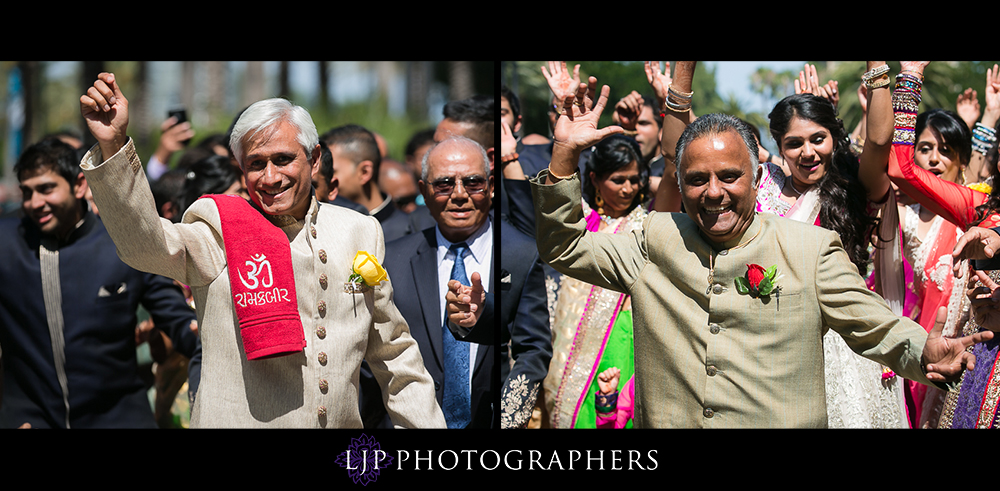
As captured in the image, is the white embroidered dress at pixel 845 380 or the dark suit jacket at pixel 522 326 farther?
the dark suit jacket at pixel 522 326

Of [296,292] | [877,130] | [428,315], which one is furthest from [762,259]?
[296,292]

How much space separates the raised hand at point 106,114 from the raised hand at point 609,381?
8.57 ft

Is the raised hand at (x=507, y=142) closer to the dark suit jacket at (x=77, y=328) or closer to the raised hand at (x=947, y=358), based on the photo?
the dark suit jacket at (x=77, y=328)

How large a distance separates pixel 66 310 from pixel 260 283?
7.55 feet

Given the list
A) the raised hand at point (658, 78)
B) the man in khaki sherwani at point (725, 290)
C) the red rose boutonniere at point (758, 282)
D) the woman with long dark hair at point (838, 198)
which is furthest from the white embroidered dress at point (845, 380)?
the red rose boutonniere at point (758, 282)

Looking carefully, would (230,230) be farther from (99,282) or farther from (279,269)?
(99,282)

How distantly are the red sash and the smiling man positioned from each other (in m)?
1.82

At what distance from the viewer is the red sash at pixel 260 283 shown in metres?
3.23

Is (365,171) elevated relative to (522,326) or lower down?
elevated

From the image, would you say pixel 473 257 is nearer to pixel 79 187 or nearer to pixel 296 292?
pixel 296 292

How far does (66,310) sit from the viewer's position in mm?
4902

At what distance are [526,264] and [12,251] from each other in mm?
3058

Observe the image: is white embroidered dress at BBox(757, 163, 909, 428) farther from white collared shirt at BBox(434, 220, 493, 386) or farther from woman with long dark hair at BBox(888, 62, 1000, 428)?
white collared shirt at BBox(434, 220, 493, 386)

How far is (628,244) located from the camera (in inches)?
133
